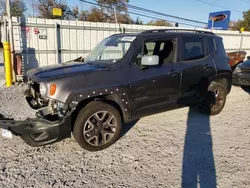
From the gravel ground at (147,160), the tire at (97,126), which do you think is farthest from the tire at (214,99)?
the tire at (97,126)

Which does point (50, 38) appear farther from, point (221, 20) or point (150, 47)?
point (221, 20)

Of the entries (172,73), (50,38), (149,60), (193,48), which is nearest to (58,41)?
(50,38)

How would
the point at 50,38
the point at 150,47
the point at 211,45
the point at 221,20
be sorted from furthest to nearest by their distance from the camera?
1. the point at 221,20
2. the point at 50,38
3. the point at 211,45
4. the point at 150,47

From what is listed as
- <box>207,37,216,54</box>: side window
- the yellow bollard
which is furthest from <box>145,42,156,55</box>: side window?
the yellow bollard

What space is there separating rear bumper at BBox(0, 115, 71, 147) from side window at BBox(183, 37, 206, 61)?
8.99 ft

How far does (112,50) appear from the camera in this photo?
400 cm

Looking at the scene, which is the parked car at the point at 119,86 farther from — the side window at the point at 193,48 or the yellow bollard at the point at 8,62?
the yellow bollard at the point at 8,62

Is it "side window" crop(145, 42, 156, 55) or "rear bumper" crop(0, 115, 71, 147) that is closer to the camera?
"rear bumper" crop(0, 115, 71, 147)

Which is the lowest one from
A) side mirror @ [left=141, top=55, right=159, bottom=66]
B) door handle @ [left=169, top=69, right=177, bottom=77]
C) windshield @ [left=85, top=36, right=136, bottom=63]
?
door handle @ [left=169, top=69, right=177, bottom=77]

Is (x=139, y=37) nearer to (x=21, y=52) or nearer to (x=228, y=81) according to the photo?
(x=228, y=81)

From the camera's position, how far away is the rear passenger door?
13.9 ft

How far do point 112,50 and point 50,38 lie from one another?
5.62 m

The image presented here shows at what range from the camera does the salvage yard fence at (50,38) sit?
26.2 feet

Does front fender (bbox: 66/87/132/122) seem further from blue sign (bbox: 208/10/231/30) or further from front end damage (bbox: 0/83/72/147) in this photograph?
blue sign (bbox: 208/10/231/30)
